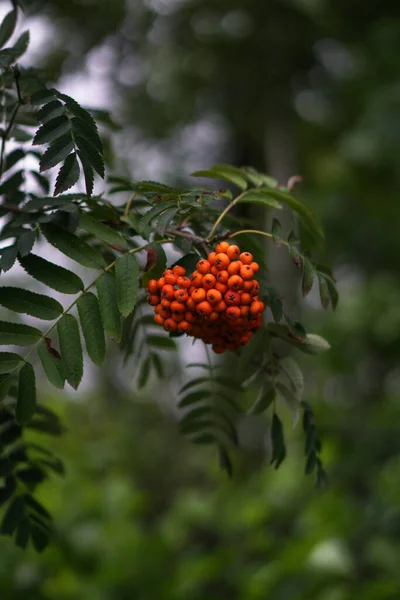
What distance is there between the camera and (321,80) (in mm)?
6145

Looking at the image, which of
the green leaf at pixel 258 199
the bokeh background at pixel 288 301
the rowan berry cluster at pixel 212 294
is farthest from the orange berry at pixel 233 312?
the bokeh background at pixel 288 301

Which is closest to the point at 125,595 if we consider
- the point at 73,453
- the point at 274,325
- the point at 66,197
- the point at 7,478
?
the point at 73,453

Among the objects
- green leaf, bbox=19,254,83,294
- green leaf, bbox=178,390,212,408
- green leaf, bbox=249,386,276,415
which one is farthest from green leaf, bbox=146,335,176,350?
green leaf, bbox=19,254,83,294

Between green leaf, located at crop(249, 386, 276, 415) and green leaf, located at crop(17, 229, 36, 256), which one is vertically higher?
green leaf, located at crop(17, 229, 36, 256)

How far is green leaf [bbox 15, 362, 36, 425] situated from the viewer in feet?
3.38

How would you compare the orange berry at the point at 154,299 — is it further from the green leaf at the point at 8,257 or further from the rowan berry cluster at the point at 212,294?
the green leaf at the point at 8,257

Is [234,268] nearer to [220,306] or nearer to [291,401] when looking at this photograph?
[220,306]

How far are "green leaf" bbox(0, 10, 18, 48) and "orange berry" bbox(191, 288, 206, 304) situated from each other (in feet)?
2.38

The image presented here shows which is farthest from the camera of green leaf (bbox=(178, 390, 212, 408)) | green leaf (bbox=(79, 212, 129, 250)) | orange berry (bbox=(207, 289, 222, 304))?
green leaf (bbox=(178, 390, 212, 408))

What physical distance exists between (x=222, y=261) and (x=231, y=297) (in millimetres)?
55

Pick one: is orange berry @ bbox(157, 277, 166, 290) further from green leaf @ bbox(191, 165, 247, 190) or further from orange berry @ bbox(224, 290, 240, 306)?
green leaf @ bbox(191, 165, 247, 190)

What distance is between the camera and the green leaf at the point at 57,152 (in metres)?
1.00

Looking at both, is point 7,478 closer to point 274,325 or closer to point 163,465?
point 274,325

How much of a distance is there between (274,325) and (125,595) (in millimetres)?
1917
